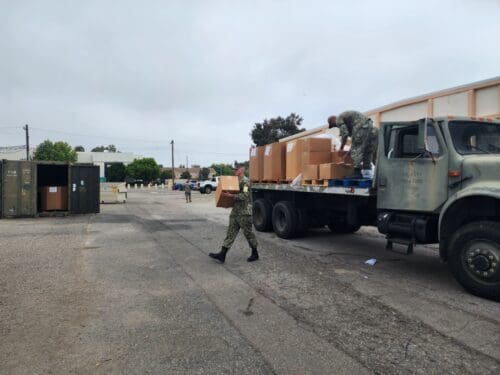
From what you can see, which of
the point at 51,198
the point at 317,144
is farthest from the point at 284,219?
the point at 51,198

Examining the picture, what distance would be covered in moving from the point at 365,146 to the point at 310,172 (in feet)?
4.51

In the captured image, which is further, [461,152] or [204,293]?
[461,152]

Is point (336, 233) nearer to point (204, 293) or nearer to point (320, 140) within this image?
point (320, 140)

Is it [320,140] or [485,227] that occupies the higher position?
[320,140]

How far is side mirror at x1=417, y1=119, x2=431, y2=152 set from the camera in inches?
225

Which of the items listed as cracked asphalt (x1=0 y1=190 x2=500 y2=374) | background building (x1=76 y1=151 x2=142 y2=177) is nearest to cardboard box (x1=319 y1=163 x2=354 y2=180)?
cracked asphalt (x1=0 y1=190 x2=500 y2=374)

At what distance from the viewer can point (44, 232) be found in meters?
11.0

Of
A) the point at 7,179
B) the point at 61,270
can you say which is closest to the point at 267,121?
the point at 7,179

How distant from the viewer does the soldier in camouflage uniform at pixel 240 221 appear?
22.8 feet

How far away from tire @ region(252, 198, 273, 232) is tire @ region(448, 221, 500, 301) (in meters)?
5.71

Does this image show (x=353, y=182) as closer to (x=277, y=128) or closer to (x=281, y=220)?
(x=281, y=220)

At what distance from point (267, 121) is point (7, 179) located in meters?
34.4

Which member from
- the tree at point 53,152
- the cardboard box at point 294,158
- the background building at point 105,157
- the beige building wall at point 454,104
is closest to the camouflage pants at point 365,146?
the cardboard box at point 294,158

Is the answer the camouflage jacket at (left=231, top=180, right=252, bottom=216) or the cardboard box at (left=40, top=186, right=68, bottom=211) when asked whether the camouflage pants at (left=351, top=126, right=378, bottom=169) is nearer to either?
the camouflage jacket at (left=231, top=180, right=252, bottom=216)
